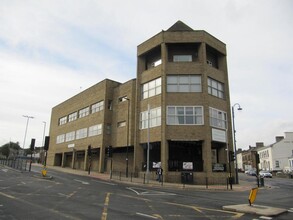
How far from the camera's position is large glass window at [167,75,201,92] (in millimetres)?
33625

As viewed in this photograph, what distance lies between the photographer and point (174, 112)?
108 ft

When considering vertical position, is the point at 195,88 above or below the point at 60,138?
above

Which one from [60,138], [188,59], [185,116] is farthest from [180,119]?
[60,138]

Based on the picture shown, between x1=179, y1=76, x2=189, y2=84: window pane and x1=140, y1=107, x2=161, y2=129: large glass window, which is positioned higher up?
x1=179, y1=76, x2=189, y2=84: window pane

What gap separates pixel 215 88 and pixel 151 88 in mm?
8080

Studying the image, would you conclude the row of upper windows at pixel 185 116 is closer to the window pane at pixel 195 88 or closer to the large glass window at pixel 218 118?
the large glass window at pixel 218 118

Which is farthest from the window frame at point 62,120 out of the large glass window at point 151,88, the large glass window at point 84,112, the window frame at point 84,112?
the large glass window at point 151,88

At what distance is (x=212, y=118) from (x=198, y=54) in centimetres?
829

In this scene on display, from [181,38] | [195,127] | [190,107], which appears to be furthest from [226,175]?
[181,38]

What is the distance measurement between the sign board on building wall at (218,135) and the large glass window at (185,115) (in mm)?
2275

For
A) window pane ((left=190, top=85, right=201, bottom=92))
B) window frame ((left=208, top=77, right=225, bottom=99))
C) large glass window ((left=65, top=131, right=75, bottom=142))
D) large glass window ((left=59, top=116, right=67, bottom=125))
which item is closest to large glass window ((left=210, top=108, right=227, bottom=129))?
window frame ((left=208, top=77, right=225, bottom=99))

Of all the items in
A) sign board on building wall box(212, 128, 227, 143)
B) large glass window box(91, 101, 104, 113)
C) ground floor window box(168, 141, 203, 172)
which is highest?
large glass window box(91, 101, 104, 113)

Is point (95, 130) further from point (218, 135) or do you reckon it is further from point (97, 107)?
point (218, 135)

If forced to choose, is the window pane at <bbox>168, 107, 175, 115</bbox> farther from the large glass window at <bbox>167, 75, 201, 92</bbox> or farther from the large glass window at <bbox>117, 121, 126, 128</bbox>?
the large glass window at <bbox>117, 121, 126, 128</bbox>
